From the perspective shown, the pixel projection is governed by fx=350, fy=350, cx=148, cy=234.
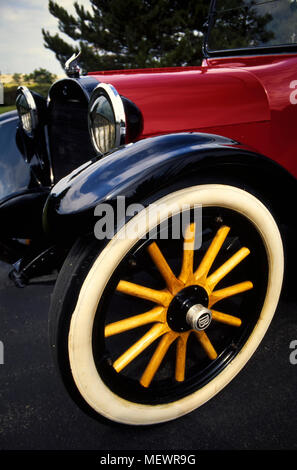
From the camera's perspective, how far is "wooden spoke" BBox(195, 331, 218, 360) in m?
1.21

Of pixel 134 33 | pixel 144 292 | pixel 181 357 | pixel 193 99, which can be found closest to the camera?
pixel 144 292

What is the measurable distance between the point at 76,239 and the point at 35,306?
107 cm

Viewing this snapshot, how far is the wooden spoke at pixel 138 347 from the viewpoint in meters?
1.07

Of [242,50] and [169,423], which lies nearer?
[169,423]

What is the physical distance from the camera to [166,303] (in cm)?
111

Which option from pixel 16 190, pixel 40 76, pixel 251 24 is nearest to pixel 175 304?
→ pixel 16 190

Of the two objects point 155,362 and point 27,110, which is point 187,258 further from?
point 27,110

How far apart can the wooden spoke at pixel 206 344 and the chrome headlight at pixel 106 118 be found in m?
0.73

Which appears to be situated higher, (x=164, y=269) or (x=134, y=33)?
(x=134, y=33)

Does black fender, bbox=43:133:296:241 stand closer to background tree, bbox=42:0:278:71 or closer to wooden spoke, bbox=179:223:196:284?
wooden spoke, bbox=179:223:196:284

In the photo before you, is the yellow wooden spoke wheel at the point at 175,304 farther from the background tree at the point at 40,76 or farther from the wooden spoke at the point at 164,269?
the background tree at the point at 40,76

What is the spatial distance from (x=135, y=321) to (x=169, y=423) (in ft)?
1.40

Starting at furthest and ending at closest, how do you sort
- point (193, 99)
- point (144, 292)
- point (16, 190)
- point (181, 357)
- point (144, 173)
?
point (16, 190) < point (193, 99) < point (181, 357) < point (144, 292) < point (144, 173)
